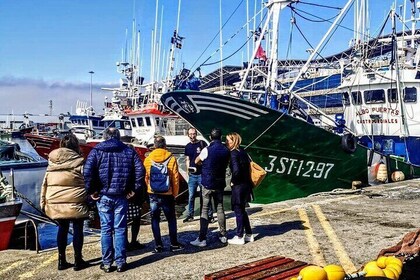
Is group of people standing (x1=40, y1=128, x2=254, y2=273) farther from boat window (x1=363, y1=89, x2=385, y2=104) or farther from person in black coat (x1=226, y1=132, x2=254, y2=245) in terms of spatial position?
boat window (x1=363, y1=89, x2=385, y2=104)

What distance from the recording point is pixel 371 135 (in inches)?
585

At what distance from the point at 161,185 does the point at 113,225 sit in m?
0.87

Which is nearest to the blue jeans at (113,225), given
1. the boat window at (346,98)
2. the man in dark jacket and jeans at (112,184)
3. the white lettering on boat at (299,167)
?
the man in dark jacket and jeans at (112,184)

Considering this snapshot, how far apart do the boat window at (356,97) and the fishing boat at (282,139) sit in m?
2.95

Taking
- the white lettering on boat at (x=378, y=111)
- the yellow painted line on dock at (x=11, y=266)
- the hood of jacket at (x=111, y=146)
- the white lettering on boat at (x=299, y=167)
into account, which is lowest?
the yellow painted line on dock at (x=11, y=266)

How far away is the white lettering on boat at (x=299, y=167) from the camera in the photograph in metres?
Result: 11.2

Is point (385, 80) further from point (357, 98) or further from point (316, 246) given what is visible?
point (316, 246)

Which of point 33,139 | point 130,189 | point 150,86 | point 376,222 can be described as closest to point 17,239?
point 130,189

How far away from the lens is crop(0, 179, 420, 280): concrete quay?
5.03 m

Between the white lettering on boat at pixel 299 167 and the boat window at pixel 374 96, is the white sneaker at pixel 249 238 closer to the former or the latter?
the white lettering on boat at pixel 299 167

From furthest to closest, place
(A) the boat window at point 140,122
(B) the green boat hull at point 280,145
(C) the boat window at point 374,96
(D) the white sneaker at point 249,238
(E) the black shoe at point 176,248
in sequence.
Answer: (A) the boat window at point 140,122
(C) the boat window at point 374,96
(B) the green boat hull at point 280,145
(D) the white sneaker at point 249,238
(E) the black shoe at point 176,248

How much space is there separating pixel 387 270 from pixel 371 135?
474 inches

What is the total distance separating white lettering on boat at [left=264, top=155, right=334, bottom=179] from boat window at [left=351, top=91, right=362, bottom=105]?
4.44 meters

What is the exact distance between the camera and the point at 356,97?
50.4 feet
